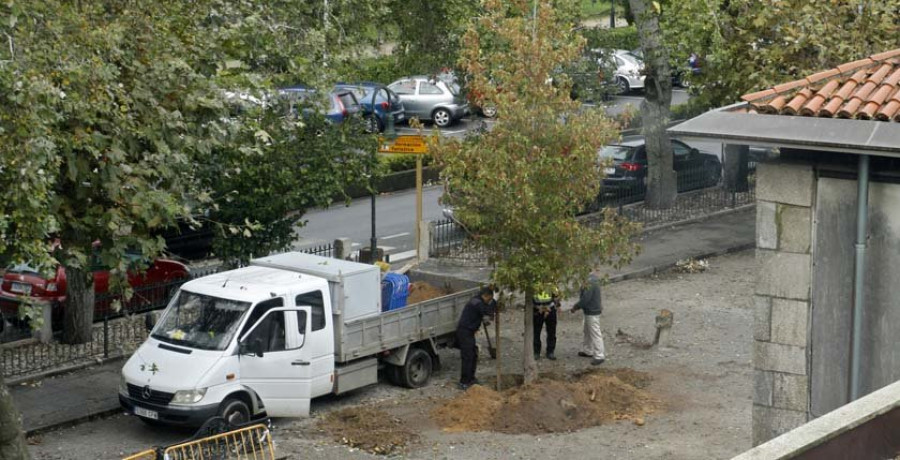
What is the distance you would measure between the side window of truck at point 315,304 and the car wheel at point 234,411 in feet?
4.39

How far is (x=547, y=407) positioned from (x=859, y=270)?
5673mm

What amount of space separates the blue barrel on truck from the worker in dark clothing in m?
0.89

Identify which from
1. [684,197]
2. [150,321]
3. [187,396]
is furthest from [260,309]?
[684,197]

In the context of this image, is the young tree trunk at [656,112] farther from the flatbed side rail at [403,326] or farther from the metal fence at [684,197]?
the flatbed side rail at [403,326]

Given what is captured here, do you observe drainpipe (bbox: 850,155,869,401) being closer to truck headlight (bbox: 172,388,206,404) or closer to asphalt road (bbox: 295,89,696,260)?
truck headlight (bbox: 172,388,206,404)

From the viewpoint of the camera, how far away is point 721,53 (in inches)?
883

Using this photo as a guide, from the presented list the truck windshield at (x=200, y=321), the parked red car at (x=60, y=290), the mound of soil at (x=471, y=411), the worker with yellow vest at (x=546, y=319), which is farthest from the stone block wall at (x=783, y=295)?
the parked red car at (x=60, y=290)

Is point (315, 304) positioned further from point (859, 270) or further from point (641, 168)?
point (641, 168)

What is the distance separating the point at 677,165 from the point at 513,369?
541 inches

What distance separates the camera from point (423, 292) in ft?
60.3

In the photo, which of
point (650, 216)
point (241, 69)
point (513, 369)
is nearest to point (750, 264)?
point (650, 216)

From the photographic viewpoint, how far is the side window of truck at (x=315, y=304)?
Result: 617 inches

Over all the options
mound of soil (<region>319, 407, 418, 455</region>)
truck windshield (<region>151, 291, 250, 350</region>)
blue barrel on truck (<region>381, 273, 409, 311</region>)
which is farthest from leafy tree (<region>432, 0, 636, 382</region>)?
truck windshield (<region>151, 291, 250, 350</region>)

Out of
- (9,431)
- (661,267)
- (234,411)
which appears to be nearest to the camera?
(9,431)
